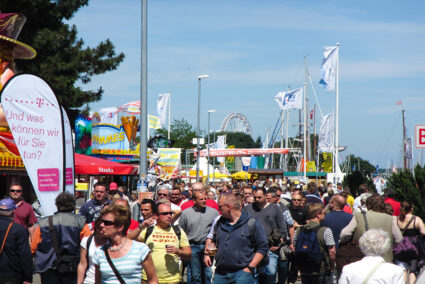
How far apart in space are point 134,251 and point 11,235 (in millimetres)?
2431

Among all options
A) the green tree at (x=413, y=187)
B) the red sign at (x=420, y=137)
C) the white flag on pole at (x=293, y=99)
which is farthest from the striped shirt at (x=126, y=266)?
the white flag on pole at (x=293, y=99)

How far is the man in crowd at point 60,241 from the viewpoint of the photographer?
7977 millimetres

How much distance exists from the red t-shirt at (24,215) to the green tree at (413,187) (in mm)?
7558

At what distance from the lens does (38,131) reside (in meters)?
11.0

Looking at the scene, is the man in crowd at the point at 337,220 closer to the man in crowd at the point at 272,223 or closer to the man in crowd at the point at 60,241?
the man in crowd at the point at 272,223

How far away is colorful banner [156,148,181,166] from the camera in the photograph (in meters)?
35.7

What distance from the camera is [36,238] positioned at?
28.2 feet

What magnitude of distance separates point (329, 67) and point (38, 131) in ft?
104

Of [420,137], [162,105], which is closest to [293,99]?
[162,105]

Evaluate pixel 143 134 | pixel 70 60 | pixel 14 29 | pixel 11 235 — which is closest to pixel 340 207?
pixel 11 235

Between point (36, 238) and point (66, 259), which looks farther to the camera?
point (36, 238)

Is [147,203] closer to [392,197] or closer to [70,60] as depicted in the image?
[392,197]

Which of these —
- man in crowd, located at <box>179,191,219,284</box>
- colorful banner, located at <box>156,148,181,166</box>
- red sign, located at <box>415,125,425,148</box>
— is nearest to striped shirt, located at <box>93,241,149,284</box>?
→ man in crowd, located at <box>179,191,219,284</box>

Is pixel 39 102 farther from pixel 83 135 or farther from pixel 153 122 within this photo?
pixel 153 122
